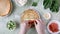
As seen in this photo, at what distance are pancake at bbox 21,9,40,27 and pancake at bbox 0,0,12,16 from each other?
107mm

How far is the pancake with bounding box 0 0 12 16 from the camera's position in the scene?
4.54 feet

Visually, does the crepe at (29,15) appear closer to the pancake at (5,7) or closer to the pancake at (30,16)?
the pancake at (30,16)

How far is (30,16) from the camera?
1370 millimetres

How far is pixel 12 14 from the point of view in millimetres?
1403

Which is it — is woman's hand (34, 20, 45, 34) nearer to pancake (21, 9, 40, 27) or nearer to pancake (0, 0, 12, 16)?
pancake (21, 9, 40, 27)

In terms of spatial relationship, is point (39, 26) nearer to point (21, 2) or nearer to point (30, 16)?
point (30, 16)

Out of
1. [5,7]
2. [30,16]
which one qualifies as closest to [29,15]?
[30,16]

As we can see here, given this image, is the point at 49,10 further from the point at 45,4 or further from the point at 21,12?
the point at 21,12

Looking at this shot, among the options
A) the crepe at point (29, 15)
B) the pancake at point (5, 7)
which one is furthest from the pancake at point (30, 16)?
the pancake at point (5, 7)

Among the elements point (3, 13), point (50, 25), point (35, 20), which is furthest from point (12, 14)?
point (50, 25)

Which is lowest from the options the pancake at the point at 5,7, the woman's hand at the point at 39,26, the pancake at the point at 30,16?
the woman's hand at the point at 39,26

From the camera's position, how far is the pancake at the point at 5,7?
4.54ft

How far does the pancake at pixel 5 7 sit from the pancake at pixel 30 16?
107mm

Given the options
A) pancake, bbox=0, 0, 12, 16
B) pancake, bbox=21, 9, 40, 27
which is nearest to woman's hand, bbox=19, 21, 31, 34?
pancake, bbox=21, 9, 40, 27
